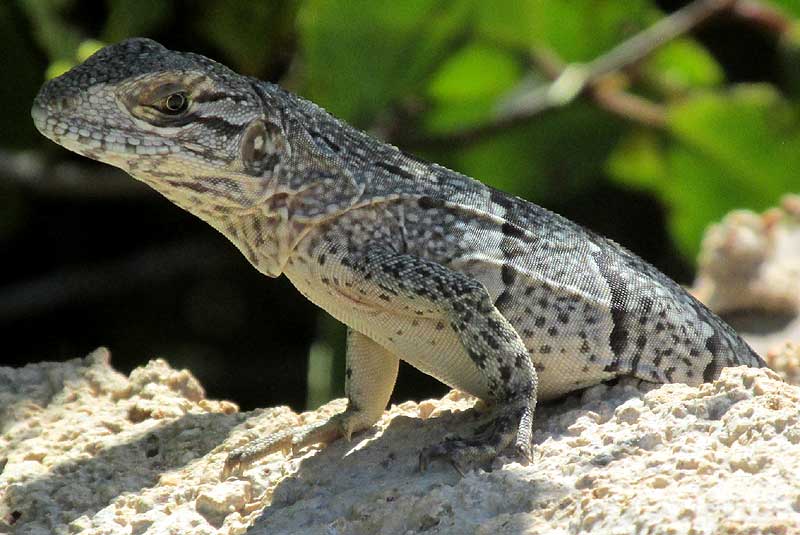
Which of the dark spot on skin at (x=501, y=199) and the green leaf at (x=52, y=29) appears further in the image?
the green leaf at (x=52, y=29)

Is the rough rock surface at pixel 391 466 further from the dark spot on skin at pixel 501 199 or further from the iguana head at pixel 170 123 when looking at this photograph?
the iguana head at pixel 170 123

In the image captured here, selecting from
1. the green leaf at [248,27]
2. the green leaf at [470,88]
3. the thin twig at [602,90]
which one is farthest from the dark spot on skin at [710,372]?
the green leaf at [470,88]

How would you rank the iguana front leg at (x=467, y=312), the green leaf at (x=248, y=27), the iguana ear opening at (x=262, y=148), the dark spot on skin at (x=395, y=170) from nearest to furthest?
the iguana front leg at (x=467, y=312) → the iguana ear opening at (x=262, y=148) → the dark spot on skin at (x=395, y=170) → the green leaf at (x=248, y=27)

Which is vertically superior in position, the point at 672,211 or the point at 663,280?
the point at 672,211

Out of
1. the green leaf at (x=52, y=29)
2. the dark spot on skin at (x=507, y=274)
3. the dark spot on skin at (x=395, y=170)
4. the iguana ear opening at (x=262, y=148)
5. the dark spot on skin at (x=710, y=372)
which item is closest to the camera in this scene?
the iguana ear opening at (x=262, y=148)

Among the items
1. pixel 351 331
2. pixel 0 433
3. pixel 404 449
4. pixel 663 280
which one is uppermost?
pixel 663 280

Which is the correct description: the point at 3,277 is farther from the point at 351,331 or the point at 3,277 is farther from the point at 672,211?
the point at 351,331

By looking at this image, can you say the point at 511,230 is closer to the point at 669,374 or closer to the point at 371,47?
the point at 669,374

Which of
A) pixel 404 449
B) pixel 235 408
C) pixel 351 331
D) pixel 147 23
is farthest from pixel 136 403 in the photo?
pixel 147 23
